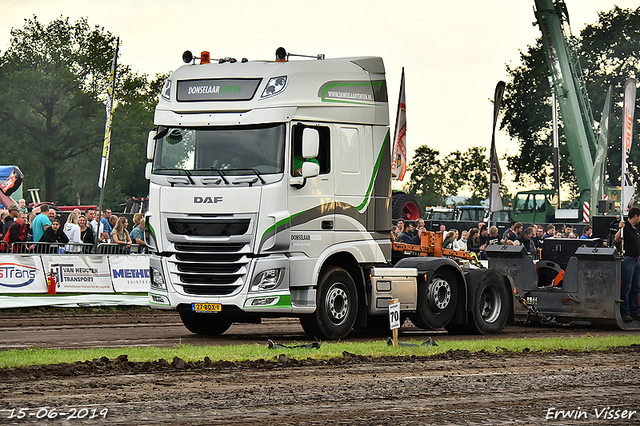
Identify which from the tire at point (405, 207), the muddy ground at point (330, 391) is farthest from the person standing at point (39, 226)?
the tire at point (405, 207)

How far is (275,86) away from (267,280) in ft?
9.05

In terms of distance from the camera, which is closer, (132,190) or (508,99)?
(508,99)

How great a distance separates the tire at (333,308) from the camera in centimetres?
1427

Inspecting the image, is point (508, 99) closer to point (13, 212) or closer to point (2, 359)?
point (13, 212)

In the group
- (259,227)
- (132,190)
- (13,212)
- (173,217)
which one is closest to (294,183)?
(259,227)

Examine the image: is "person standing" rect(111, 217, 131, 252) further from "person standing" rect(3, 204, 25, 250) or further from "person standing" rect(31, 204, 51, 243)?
"person standing" rect(3, 204, 25, 250)

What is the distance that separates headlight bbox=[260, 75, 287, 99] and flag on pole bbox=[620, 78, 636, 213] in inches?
394

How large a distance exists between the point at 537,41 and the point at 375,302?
2282 inches

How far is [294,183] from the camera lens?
13703mm

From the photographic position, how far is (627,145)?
921 inches

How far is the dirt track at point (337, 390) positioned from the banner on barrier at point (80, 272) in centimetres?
820

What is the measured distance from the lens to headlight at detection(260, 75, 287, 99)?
13898 millimetres

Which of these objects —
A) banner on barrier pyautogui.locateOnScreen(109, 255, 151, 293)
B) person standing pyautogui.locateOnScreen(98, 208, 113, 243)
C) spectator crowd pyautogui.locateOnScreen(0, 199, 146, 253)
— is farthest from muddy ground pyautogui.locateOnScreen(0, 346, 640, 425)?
person standing pyautogui.locateOnScreen(98, 208, 113, 243)

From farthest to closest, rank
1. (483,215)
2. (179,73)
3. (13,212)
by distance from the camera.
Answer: (483,215)
(13,212)
(179,73)
